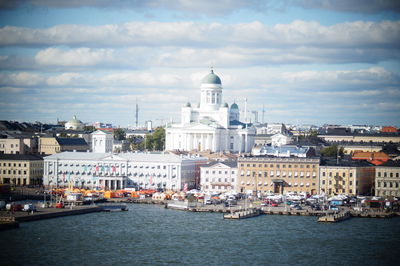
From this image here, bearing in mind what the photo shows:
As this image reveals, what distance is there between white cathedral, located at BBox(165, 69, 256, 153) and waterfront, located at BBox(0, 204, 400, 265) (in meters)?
55.7

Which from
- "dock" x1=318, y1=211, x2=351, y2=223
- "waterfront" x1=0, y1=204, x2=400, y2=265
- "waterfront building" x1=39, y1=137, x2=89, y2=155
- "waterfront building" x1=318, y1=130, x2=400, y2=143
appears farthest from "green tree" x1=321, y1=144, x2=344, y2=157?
"waterfront" x1=0, y1=204, x2=400, y2=265

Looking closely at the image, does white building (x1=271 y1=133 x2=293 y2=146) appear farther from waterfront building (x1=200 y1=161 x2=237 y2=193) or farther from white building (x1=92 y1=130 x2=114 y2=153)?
waterfront building (x1=200 y1=161 x2=237 y2=193)

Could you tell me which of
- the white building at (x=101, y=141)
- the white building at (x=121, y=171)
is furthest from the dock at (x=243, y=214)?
the white building at (x=101, y=141)

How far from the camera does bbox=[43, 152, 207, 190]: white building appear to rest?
8412cm

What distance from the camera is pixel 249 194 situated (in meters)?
79.1

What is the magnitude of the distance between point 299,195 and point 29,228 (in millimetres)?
26610

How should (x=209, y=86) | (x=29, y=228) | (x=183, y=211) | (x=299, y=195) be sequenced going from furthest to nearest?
(x=209, y=86)
(x=299, y=195)
(x=183, y=211)
(x=29, y=228)

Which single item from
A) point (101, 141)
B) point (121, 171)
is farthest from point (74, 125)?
point (121, 171)

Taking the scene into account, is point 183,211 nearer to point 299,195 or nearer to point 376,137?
point 299,195

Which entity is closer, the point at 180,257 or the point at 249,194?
the point at 180,257

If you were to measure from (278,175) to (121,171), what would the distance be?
1492cm

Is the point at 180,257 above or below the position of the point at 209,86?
below

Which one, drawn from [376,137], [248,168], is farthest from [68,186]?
[376,137]

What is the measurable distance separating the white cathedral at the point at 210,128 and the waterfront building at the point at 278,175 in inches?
1558
